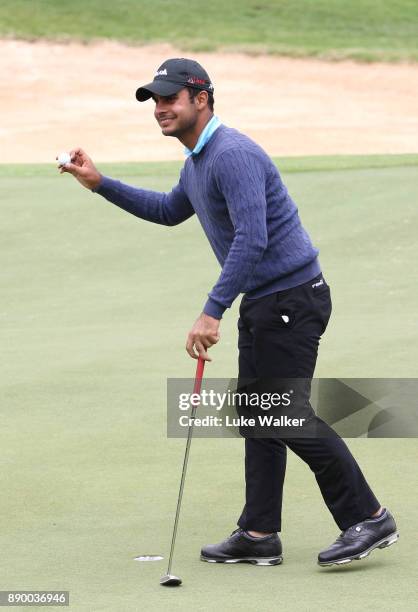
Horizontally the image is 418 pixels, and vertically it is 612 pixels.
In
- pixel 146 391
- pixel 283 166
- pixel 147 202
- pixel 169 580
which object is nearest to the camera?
pixel 169 580

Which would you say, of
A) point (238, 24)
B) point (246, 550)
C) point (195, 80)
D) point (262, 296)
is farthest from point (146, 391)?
point (238, 24)

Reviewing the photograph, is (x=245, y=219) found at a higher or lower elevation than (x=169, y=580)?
higher

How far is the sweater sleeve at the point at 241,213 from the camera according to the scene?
5066mm

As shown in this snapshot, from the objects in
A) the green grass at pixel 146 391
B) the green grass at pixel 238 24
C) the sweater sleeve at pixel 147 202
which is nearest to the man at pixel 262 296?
the green grass at pixel 146 391

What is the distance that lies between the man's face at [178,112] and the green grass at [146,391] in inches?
60.5

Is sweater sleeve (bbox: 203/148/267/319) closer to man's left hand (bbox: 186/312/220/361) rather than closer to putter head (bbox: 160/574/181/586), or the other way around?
man's left hand (bbox: 186/312/220/361)

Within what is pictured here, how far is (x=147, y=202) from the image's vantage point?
594 centimetres

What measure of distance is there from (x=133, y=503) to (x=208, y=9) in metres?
35.2

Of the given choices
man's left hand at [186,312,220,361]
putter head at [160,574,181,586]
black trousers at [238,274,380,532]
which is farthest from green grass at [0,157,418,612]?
man's left hand at [186,312,220,361]

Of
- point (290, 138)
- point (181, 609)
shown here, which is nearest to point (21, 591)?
point (181, 609)

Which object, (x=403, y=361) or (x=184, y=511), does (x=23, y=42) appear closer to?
(x=403, y=361)

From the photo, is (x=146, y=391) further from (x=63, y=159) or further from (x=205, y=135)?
(x=205, y=135)

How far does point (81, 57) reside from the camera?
36.4m

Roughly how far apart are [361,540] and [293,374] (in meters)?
0.63
